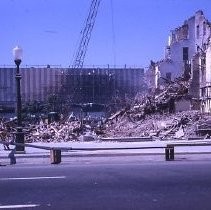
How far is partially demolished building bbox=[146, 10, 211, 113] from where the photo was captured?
43438 mm

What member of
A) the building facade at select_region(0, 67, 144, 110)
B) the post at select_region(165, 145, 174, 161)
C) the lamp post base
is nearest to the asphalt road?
the post at select_region(165, 145, 174, 161)

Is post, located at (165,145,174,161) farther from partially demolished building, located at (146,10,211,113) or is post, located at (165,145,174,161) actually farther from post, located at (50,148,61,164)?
partially demolished building, located at (146,10,211,113)

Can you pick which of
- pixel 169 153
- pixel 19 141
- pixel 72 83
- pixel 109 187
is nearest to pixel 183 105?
pixel 19 141

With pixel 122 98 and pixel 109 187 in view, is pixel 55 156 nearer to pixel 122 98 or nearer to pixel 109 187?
pixel 109 187

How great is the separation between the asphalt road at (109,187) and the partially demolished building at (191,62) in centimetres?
2805

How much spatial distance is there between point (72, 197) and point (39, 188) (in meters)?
1.32

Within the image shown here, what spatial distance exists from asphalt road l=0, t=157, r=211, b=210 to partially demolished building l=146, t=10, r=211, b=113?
1104 inches

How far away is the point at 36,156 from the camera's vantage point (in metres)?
17.2

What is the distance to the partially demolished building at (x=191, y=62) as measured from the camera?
4344 centimetres

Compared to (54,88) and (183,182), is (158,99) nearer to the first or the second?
(183,182)

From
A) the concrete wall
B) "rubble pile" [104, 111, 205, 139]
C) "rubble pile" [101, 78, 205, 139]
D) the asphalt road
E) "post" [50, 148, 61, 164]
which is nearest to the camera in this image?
the asphalt road

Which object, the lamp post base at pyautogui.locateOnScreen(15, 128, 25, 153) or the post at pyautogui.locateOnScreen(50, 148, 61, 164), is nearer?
the post at pyautogui.locateOnScreen(50, 148, 61, 164)

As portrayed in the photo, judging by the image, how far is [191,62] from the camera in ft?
164

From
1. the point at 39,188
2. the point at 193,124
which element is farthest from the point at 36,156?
the point at 193,124
